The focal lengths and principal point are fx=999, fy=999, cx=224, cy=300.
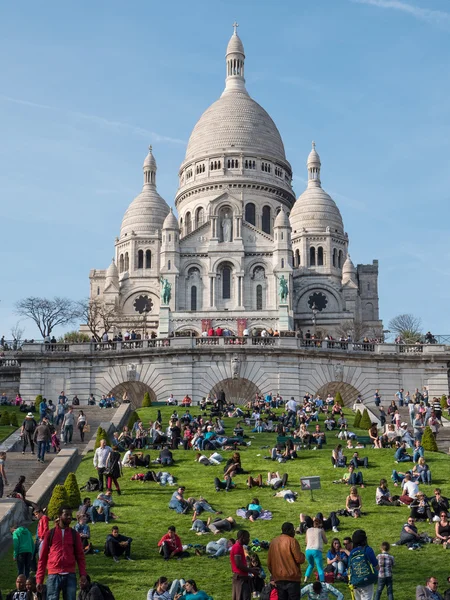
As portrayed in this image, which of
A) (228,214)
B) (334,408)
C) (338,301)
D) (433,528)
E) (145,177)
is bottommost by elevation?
(433,528)

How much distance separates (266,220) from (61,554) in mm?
96473

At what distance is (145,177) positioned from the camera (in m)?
119

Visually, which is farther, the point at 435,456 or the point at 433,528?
the point at 435,456

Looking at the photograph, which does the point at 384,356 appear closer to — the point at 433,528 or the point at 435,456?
the point at 435,456

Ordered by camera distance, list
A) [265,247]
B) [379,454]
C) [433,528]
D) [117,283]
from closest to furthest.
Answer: [433,528]
[379,454]
[265,247]
[117,283]

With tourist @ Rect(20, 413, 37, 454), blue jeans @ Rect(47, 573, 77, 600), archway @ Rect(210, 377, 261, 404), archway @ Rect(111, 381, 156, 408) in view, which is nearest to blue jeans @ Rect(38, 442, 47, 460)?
tourist @ Rect(20, 413, 37, 454)

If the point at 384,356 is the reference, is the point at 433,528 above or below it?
below

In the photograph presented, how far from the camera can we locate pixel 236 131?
11412 centimetres

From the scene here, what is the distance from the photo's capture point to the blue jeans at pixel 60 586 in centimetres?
1453

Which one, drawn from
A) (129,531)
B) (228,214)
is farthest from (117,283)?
(129,531)

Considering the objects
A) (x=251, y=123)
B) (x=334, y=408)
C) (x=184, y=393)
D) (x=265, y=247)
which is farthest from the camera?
(x=251, y=123)

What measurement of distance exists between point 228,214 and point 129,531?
8428 cm

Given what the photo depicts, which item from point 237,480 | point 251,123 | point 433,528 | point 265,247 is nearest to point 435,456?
point 237,480

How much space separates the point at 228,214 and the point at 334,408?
6604cm
